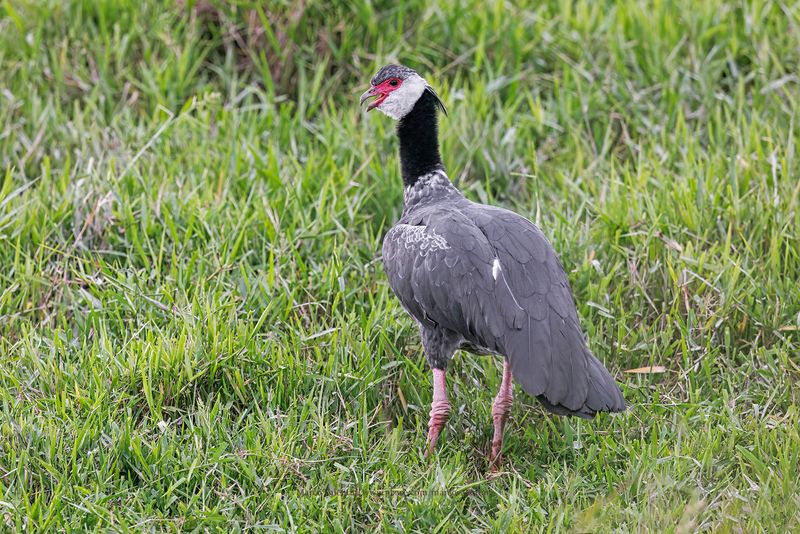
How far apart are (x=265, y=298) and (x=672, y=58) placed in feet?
10.6

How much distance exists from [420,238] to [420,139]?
73 cm

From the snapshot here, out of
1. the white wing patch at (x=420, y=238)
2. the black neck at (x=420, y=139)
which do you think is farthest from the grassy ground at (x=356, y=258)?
the black neck at (x=420, y=139)

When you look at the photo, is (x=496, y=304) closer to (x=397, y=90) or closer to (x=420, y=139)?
(x=420, y=139)

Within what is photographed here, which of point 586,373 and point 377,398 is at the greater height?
point 586,373

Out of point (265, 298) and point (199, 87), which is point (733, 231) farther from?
point (199, 87)

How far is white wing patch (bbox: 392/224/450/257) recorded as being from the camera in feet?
15.1

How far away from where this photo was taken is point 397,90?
5.20 metres

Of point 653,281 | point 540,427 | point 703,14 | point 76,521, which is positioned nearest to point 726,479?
point 540,427

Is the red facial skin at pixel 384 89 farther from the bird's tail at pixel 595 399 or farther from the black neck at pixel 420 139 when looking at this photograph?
the bird's tail at pixel 595 399

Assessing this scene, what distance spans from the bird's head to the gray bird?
1.65 feet

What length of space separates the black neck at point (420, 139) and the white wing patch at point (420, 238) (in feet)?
1.52

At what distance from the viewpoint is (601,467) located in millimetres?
4402

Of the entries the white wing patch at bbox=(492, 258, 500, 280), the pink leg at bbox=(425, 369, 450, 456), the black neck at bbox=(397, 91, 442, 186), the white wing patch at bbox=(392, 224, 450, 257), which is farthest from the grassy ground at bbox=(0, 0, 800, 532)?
the white wing patch at bbox=(492, 258, 500, 280)

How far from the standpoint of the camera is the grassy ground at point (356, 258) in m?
4.23
